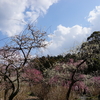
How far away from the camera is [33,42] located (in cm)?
368

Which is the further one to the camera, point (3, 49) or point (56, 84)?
point (56, 84)

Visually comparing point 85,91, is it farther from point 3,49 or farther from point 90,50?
point 3,49

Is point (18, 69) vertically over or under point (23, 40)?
under

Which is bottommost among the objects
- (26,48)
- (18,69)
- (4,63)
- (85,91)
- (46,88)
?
(85,91)

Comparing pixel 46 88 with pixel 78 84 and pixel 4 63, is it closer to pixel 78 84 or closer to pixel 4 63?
pixel 78 84

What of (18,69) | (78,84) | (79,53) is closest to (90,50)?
(79,53)

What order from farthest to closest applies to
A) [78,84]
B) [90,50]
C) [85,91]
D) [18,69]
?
[85,91] < [78,84] < [90,50] < [18,69]

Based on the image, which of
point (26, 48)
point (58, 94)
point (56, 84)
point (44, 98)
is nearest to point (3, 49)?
point (26, 48)

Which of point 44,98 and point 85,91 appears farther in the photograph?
point 85,91

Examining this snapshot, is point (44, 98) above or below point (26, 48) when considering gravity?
below

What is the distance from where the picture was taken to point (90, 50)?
4992 millimetres

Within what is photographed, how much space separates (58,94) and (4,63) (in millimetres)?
3749

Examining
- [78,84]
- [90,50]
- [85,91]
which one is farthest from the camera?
[85,91]

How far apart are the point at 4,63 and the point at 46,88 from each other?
4.62 meters
